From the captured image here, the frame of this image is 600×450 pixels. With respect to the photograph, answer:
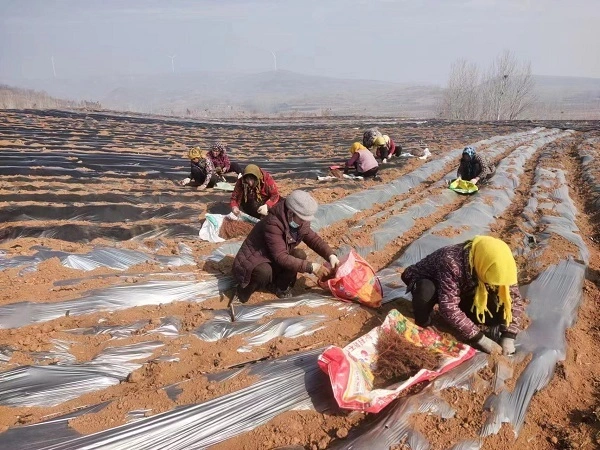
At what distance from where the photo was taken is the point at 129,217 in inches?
235

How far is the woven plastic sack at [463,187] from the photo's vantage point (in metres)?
7.56

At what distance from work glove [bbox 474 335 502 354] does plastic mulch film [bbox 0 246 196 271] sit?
3.01m

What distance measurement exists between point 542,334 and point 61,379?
341 cm

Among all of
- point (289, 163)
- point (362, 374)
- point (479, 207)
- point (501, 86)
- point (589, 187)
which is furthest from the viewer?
point (501, 86)

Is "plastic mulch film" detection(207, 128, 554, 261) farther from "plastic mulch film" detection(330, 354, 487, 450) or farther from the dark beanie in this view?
"plastic mulch film" detection(330, 354, 487, 450)

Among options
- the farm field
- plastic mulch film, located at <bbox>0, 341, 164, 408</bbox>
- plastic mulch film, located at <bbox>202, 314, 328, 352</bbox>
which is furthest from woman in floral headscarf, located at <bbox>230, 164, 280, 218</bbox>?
plastic mulch film, located at <bbox>0, 341, 164, 408</bbox>

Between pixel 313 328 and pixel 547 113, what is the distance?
247ft

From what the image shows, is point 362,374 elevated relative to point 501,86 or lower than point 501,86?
lower

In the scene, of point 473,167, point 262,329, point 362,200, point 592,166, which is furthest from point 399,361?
point 592,166

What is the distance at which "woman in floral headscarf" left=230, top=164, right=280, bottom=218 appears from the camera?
202 inches

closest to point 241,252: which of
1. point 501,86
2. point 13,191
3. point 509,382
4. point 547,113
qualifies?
point 509,382

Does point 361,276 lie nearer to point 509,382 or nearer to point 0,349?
point 509,382

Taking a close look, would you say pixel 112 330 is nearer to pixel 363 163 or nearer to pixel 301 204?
pixel 301 204

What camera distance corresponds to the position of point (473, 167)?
25.9ft
